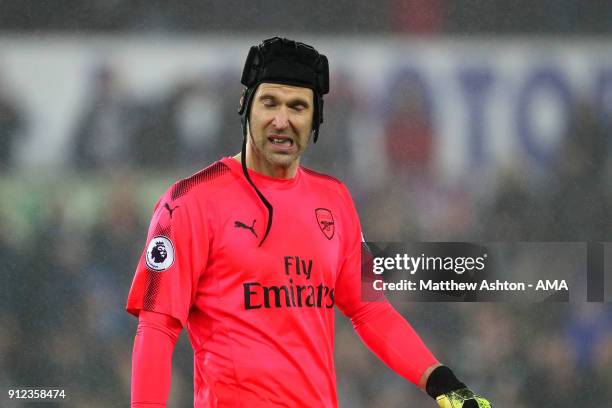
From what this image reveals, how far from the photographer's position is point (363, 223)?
3.47 metres

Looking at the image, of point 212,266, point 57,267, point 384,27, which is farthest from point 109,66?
point 212,266

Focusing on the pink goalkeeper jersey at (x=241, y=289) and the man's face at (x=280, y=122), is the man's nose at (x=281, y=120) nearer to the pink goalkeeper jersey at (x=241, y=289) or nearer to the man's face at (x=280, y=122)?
the man's face at (x=280, y=122)

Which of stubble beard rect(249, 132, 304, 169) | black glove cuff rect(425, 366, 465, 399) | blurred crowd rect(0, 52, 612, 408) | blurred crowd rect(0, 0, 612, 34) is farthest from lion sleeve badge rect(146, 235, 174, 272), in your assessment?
blurred crowd rect(0, 0, 612, 34)

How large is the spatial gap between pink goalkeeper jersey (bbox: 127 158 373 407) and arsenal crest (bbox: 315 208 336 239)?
4 cm

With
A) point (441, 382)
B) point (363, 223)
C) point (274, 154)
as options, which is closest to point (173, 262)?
point (274, 154)

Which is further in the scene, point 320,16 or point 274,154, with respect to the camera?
point 320,16

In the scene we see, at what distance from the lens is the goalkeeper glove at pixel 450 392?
182cm

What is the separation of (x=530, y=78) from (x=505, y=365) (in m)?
1.16

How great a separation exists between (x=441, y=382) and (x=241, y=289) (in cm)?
49

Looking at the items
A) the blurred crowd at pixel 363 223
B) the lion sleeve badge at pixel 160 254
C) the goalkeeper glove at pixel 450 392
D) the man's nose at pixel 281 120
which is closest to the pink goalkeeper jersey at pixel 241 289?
the lion sleeve badge at pixel 160 254

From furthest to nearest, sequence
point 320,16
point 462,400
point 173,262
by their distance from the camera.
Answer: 1. point 320,16
2. point 462,400
3. point 173,262

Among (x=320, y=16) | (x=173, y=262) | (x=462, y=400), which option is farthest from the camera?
(x=320, y=16)

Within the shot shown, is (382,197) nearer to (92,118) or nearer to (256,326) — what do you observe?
(92,118)

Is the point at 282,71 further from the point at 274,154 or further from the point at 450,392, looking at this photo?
the point at 450,392
